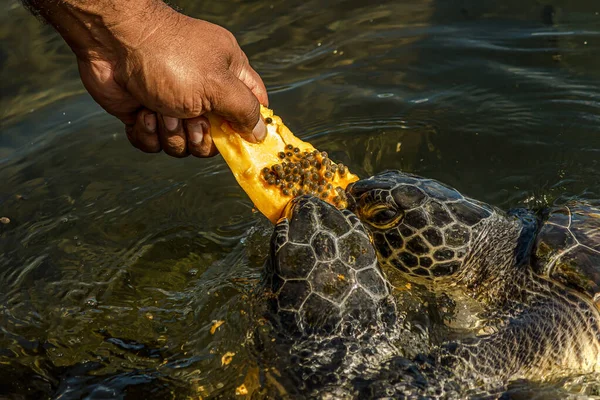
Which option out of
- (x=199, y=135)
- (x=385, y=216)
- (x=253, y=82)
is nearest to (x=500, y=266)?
(x=385, y=216)

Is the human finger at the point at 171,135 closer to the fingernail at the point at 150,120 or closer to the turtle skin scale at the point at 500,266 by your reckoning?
the fingernail at the point at 150,120

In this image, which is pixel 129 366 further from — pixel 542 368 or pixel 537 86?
pixel 537 86

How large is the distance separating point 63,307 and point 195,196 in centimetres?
159

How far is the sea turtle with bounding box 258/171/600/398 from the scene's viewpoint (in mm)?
3766

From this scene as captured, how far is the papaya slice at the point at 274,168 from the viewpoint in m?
4.25

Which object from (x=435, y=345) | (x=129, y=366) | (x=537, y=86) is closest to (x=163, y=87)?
(x=129, y=366)

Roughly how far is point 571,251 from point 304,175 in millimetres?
1824

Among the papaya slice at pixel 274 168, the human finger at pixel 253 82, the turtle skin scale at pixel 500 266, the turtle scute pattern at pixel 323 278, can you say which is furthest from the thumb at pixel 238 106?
the turtle skin scale at pixel 500 266

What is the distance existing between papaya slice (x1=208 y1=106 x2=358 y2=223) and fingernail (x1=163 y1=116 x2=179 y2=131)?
223 millimetres

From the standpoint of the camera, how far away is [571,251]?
4.35 metres

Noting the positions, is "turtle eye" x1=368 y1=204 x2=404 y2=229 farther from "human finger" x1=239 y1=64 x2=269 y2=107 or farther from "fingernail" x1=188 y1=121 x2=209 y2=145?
"fingernail" x1=188 y1=121 x2=209 y2=145

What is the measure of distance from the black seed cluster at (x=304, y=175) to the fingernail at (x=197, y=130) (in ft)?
1.50

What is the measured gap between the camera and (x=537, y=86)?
6.98 m

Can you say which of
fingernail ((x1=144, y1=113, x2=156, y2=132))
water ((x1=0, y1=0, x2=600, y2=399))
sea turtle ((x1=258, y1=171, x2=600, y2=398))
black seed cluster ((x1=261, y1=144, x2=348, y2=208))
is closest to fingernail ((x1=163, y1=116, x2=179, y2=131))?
fingernail ((x1=144, y1=113, x2=156, y2=132))
